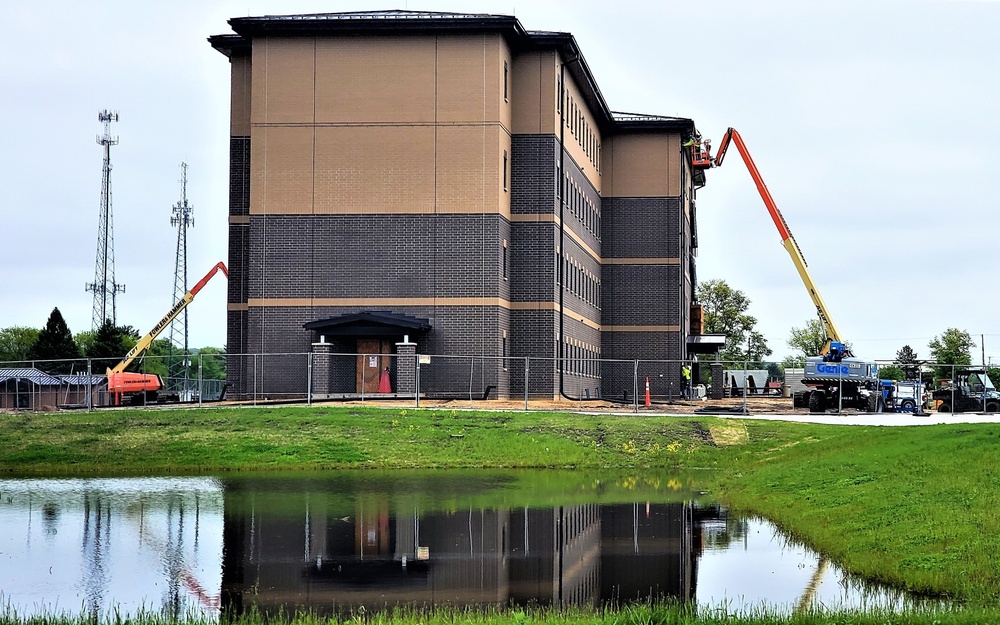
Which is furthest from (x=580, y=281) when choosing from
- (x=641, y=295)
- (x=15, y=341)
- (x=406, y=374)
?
(x=15, y=341)

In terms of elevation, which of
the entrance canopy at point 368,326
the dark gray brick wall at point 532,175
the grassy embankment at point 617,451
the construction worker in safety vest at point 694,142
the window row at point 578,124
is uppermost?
the construction worker in safety vest at point 694,142

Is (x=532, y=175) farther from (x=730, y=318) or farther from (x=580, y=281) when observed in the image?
(x=730, y=318)

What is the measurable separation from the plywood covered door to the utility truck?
1733cm

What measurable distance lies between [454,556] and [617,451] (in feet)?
62.9

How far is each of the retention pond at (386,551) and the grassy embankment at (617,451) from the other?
132cm

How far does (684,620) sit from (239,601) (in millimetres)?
5200

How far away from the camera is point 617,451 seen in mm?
38188

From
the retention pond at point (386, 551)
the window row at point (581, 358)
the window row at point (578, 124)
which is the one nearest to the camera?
the retention pond at point (386, 551)

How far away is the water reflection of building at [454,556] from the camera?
1622 centimetres

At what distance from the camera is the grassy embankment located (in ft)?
71.2

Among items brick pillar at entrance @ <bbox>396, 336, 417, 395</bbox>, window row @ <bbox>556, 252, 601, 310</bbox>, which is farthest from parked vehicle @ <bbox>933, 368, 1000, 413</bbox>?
brick pillar at entrance @ <bbox>396, 336, 417, 395</bbox>

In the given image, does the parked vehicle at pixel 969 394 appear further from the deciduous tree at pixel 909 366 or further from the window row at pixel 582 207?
the window row at pixel 582 207

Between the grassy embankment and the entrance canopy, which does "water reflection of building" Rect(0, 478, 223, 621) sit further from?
the entrance canopy

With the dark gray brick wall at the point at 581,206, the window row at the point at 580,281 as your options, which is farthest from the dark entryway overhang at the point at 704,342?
the dark gray brick wall at the point at 581,206
